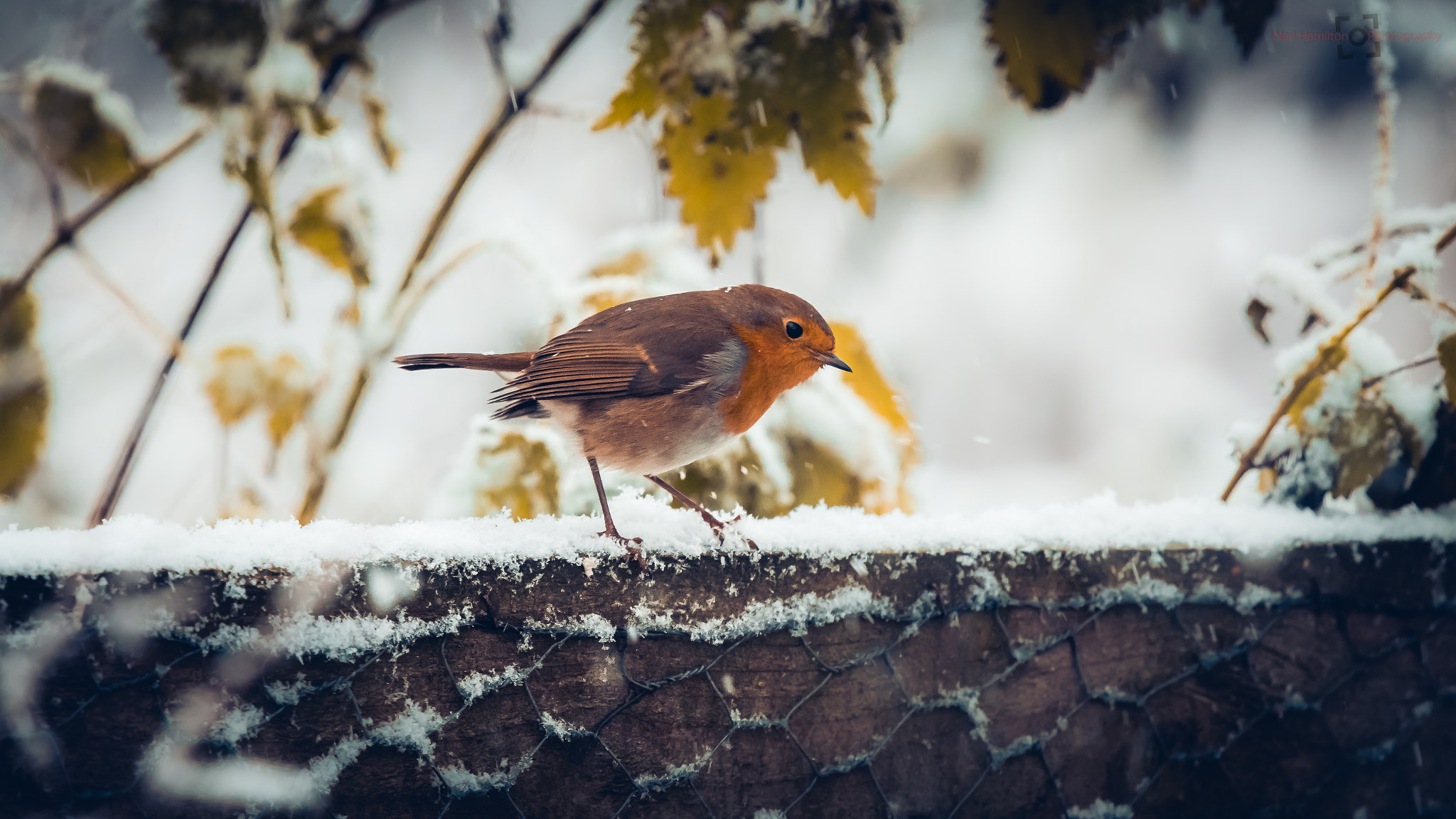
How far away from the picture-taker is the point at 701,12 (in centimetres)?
90

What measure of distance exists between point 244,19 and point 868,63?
69 centimetres

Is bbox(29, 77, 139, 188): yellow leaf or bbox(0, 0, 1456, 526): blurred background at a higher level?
bbox(0, 0, 1456, 526): blurred background

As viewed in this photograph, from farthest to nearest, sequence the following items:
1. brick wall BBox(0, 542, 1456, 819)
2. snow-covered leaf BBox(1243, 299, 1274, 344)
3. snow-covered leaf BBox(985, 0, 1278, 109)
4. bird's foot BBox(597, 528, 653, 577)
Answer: snow-covered leaf BBox(1243, 299, 1274, 344)
snow-covered leaf BBox(985, 0, 1278, 109)
bird's foot BBox(597, 528, 653, 577)
brick wall BBox(0, 542, 1456, 819)

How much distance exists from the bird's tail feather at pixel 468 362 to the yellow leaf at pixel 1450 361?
3.20ft

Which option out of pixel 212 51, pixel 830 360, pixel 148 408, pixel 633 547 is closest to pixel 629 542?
pixel 633 547

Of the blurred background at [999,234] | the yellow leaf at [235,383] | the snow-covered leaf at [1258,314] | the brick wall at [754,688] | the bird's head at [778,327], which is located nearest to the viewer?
the brick wall at [754,688]

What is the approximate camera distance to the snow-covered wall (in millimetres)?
502

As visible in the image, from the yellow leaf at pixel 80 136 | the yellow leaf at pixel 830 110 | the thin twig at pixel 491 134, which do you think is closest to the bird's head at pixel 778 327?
the yellow leaf at pixel 830 110

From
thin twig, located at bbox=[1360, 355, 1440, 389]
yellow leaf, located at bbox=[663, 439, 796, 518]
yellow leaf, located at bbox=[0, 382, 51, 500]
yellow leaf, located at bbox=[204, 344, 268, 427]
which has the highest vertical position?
yellow leaf, located at bbox=[204, 344, 268, 427]

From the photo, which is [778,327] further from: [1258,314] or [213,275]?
[213,275]

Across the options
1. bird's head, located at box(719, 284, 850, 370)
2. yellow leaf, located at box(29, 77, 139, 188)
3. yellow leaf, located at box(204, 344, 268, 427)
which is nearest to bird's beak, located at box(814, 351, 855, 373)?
bird's head, located at box(719, 284, 850, 370)

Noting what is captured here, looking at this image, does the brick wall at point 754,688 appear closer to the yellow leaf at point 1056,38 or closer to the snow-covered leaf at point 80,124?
the yellow leaf at point 1056,38

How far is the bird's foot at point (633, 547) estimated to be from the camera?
0.64m

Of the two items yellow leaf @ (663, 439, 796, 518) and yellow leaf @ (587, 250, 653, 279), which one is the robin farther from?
yellow leaf @ (587, 250, 653, 279)
